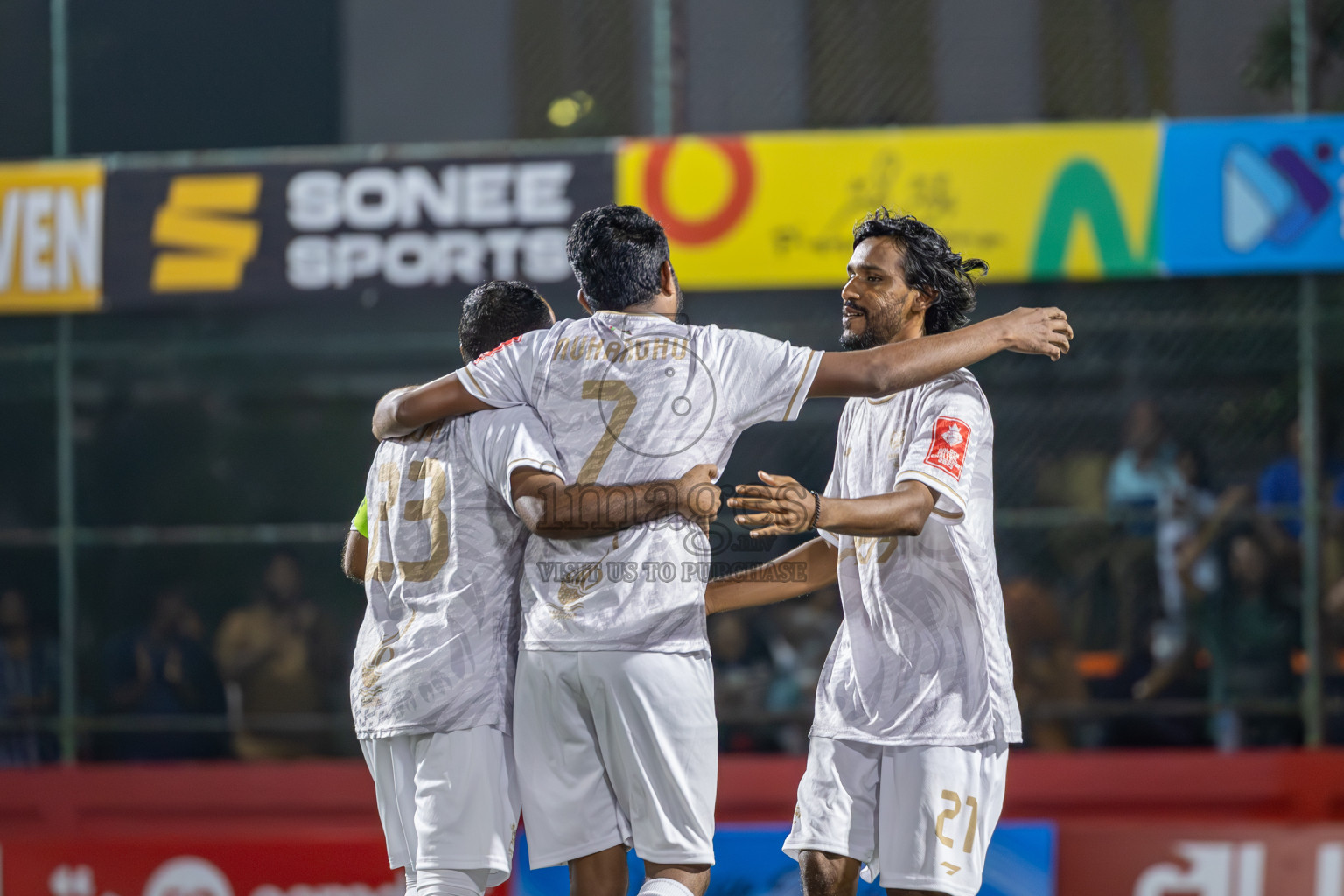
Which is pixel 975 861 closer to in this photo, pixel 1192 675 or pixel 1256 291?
pixel 1192 675

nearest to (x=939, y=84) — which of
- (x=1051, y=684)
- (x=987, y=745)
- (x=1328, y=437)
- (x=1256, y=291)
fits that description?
(x=1256, y=291)

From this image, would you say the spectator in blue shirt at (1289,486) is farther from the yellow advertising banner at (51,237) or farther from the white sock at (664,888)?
the yellow advertising banner at (51,237)

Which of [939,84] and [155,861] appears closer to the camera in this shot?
[155,861]

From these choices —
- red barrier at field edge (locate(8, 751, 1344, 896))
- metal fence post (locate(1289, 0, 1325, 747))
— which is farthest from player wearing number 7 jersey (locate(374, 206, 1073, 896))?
metal fence post (locate(1289, 0, 1325, 747))

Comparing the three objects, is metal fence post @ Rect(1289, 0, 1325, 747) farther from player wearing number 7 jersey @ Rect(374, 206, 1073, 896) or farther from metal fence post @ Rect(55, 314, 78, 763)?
metal fence post @ Rect(55, 314, 78, 763)

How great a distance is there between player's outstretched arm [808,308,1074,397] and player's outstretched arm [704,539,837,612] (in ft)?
2.12

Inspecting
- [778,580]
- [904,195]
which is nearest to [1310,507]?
[904,195]

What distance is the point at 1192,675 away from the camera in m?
7.38

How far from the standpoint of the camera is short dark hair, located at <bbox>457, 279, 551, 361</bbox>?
3354mm

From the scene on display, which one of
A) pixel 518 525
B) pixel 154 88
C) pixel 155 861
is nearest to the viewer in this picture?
pixel 518 525

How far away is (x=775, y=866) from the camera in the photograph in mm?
5383

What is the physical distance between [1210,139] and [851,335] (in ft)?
15.7

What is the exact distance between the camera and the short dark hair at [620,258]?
304 cm

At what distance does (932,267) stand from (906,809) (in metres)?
1.38
